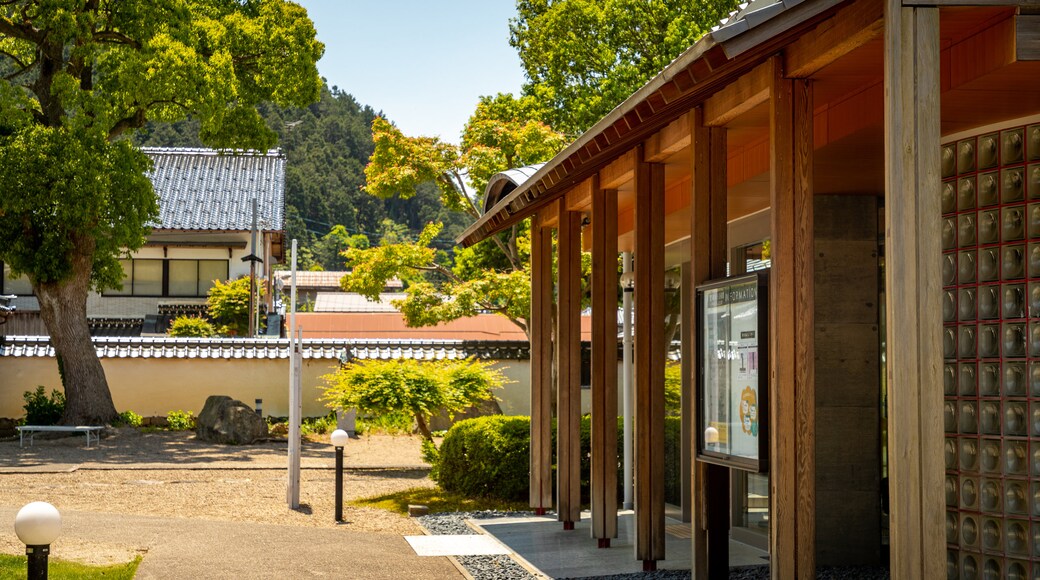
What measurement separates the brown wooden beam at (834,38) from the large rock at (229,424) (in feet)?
52.8

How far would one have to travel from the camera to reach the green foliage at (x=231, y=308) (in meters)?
31.7

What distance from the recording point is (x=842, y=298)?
8250 mm

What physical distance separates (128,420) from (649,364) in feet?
53.5

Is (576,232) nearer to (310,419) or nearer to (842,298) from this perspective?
(842,298)

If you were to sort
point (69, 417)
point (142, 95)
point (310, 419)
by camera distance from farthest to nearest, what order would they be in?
point (310, 419), point (69, 417), point (142, 95)

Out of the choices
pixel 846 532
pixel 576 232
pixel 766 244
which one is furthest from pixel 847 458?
pixel 576 232

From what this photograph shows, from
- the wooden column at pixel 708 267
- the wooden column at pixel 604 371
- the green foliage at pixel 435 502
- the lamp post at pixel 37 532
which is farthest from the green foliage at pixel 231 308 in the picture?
the lamp post at pixel 37 532

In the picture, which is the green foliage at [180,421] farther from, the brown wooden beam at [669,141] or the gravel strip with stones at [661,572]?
the brown wooden beam at [669,141]

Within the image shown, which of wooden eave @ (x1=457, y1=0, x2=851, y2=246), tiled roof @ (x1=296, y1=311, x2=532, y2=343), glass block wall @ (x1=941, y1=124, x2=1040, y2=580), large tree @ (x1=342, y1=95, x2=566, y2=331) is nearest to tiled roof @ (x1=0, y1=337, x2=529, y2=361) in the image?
large tree @ (x1=342, y1=95, x2=566, y2=331)

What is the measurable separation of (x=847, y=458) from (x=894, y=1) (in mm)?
4470

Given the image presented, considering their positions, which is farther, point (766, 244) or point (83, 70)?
point (83, 70)

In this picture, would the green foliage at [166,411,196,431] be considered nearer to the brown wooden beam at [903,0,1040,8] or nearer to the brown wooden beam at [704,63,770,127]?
the brown wooden beam at [704,63,770,127]

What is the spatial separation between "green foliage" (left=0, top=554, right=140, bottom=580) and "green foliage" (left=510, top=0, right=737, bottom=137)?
55.7 feet

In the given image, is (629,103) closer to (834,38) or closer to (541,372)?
(834,38)
